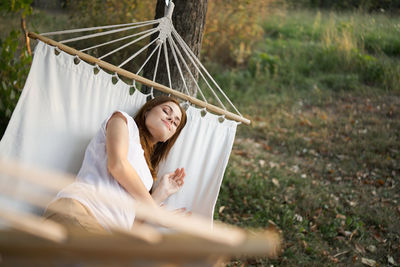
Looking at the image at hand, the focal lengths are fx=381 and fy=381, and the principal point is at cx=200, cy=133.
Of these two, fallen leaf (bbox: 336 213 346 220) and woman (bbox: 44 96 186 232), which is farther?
fallen leaf (bbox: 336 213 346 220)

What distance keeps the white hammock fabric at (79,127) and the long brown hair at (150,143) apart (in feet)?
0.16

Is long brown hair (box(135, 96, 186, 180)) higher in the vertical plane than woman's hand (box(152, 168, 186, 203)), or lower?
higher

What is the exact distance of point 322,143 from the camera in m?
3.62

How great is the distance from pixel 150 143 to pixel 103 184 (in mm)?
341

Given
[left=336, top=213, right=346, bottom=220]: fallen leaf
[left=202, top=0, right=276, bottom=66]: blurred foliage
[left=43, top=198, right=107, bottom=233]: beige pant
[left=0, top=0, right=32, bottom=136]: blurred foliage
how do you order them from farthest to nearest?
[left=202, top=0, right=276, bottom=66]: blurred foliage → [left=336, top=213, right=346, bottom=220]: fallen leaf → [left=0, top=0, right=32, bottom=136]: blurred foliage → [left=43, top=198, right=107, bottom=233]: beige pant

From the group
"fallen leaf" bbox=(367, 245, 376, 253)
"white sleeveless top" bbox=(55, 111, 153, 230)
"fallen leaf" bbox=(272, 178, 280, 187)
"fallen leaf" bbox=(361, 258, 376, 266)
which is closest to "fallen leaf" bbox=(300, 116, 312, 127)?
"fallen leaf" bbox=(272, 178, 280, 187)

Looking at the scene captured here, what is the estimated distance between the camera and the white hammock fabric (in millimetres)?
1665

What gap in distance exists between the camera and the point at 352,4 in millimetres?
6102

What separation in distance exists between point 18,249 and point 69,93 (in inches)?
55.2

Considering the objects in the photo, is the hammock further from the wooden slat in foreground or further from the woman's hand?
the wooden slat in foreground

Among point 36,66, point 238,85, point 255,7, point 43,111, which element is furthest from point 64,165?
point 255,7

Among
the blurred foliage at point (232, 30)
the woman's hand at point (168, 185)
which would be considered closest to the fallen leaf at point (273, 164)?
the woman's hand at point (168, 185)

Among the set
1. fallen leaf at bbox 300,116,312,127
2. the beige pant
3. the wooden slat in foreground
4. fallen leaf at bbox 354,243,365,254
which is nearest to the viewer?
the wooden slat in foreground

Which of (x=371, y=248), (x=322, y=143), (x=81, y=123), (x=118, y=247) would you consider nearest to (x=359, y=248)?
(x=371, y=248)
